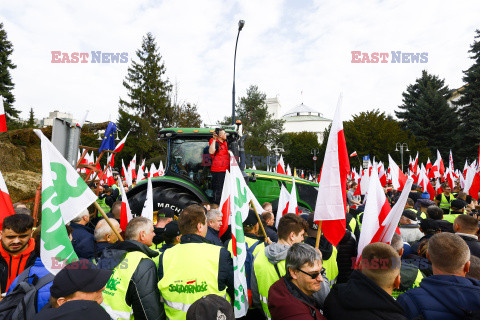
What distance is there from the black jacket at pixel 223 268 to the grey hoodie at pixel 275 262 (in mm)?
263

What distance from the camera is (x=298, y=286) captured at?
7.44 feet

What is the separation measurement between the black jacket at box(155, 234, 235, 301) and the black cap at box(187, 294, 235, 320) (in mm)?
872

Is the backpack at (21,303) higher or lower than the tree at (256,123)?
lower

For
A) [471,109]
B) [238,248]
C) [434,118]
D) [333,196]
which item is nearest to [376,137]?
[434,118]

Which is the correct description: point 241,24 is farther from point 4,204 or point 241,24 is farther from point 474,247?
point 474,247

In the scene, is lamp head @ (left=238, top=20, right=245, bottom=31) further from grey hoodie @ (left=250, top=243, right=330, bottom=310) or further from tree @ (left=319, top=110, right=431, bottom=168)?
tree @ (left=319, top=110, right=431, bottom=168)

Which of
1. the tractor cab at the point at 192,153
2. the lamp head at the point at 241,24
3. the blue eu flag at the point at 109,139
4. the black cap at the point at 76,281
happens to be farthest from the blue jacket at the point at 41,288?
the lamp head at the point at 241,24

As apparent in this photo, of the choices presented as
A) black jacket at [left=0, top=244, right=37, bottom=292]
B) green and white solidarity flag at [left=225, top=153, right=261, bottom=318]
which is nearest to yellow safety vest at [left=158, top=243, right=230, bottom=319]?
green and white solidarity flag at [left=225, top=153, right=261, bottom=318]

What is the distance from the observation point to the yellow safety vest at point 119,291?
8.20 feet

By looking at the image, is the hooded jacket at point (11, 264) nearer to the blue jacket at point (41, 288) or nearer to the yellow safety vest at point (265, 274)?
the blue jacket at point (41, 288)

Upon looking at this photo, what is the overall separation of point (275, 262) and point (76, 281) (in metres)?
1.58

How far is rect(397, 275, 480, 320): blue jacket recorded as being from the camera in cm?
190

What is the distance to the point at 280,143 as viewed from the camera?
5125 centimetres

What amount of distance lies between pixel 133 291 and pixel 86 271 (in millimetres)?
755
